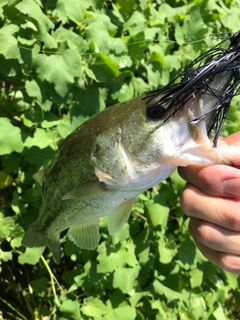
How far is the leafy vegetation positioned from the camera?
1976 mm

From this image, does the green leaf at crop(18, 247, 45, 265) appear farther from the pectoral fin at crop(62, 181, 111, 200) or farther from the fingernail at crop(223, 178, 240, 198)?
the fingernail at crop(223, 178, 240, 198)

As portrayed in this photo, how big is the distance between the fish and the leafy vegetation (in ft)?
1.89

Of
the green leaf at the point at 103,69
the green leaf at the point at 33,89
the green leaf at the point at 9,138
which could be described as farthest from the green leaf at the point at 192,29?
the green leaf at the point at 9,138

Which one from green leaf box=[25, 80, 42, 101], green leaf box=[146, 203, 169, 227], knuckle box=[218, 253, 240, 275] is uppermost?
green leaf box=[25, 80, 42, 101]

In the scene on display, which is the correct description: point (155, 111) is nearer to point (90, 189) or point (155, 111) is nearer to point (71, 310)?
point (90, 189)

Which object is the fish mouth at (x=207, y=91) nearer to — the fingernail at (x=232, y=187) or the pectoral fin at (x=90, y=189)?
the fingernail at (x=232, y=187)

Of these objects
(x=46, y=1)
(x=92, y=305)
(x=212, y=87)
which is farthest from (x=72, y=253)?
(x=212, y=87)

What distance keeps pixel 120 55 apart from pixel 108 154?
1.08 m

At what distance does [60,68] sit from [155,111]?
2.96 feet

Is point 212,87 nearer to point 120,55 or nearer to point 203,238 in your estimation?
point 203,238

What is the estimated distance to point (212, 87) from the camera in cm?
102

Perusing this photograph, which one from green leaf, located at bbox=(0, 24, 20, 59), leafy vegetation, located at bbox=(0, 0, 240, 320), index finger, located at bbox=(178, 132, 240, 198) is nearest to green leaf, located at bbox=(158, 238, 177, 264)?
leafy vegetation, located at bbox=(0, 0, 240, 320)

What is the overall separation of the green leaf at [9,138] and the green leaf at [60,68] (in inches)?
11.9

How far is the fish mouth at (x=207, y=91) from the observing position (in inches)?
38.9
